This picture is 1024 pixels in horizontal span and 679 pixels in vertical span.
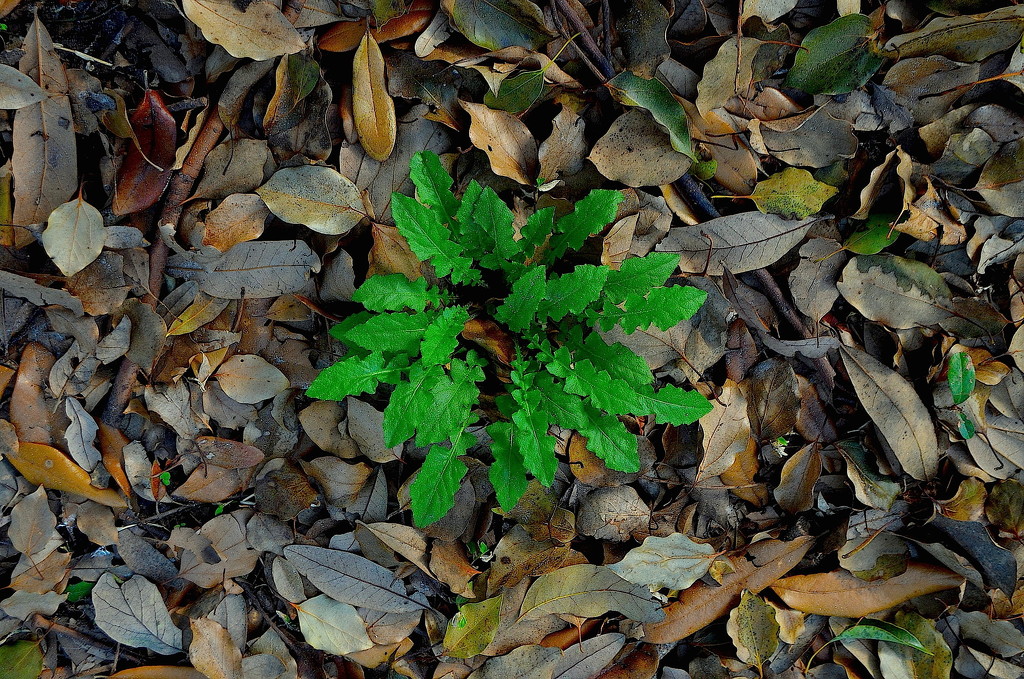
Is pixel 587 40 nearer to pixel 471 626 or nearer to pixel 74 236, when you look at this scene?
pixel 74 236

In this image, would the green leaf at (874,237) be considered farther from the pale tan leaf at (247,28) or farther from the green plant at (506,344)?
the pale tan leaf at (247,28)

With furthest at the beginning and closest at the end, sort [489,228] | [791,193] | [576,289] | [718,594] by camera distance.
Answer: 1. [718,594]
2. [791,193]
3. [489,228]
4. [576,289]

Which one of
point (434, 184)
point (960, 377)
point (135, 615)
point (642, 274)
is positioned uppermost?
point (434, 184)

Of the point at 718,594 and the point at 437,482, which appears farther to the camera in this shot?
the point at 718,594

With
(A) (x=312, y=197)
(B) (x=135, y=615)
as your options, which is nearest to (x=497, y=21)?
A: (A) (x=312, y=197)

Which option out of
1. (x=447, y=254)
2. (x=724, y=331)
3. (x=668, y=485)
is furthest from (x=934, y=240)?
(x=447, y=254)

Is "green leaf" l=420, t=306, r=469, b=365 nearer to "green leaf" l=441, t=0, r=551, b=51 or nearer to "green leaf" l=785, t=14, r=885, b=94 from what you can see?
"green leaf" l=441, t=0, r=551, b=51

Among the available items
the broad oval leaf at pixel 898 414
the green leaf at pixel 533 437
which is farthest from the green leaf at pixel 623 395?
the broad oval leaf at pixel 898 414
